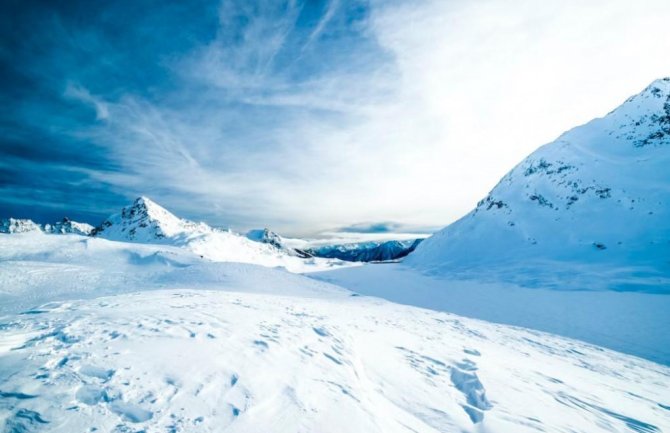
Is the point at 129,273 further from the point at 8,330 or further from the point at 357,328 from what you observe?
the point at 357,328

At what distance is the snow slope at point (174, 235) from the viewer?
2079 inches

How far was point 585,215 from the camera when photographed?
1289 inches

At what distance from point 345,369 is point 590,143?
169ft

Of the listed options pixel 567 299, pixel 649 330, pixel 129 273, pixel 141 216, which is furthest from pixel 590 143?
pixel 141 216

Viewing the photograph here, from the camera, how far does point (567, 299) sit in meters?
19.2

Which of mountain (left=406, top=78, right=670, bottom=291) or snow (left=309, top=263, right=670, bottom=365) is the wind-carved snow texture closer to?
snow (left=309, top=263, right=670, bottom=365)

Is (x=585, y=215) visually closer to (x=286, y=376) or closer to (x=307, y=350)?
(x=307, y=350)

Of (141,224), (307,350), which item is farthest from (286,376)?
(141,224)

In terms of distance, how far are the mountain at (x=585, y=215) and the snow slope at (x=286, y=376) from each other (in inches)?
728

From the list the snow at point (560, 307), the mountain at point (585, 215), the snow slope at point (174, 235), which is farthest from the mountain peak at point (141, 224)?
the snow at point (560, 307)

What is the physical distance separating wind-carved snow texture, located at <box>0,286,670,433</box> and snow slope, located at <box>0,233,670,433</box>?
23 mm

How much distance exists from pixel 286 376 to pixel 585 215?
39.9 metres

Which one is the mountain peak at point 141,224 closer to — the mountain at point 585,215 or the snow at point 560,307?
the mountain at point 585,215

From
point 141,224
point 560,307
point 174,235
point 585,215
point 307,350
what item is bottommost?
point 560,307
